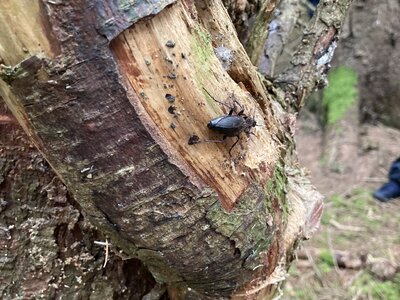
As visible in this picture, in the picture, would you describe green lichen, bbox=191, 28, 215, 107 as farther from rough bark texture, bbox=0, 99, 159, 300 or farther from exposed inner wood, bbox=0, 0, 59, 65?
rough bark texture, bbox=0, 99, 159, 300

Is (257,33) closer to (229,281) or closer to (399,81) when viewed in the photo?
(229,281)

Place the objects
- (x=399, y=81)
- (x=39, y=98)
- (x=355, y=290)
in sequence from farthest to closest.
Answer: (x=399, y=81)
(x=355, y=290)
(x=39, y=98)

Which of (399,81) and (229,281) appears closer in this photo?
(229,281)

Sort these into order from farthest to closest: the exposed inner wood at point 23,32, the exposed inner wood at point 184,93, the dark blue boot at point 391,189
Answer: the dark blue boot at point 391,189 → the exposed inner wood at point 184,93 → the exposed inner wood at point 23,32

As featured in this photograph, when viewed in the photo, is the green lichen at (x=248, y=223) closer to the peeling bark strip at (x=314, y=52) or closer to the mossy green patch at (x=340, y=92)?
the peeling bark strip at (x=314, y=52)

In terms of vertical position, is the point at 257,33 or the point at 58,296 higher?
the point at 257,33

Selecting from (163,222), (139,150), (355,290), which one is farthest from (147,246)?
(355,290)

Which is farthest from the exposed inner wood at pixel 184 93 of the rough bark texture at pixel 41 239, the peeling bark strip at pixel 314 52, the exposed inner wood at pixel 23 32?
the peeling bark strip at pixel 314 52

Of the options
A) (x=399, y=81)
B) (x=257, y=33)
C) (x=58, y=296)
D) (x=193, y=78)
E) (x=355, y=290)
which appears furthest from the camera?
(x=399, y=81)

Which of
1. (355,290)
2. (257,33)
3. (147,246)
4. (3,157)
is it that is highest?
(3,157)
